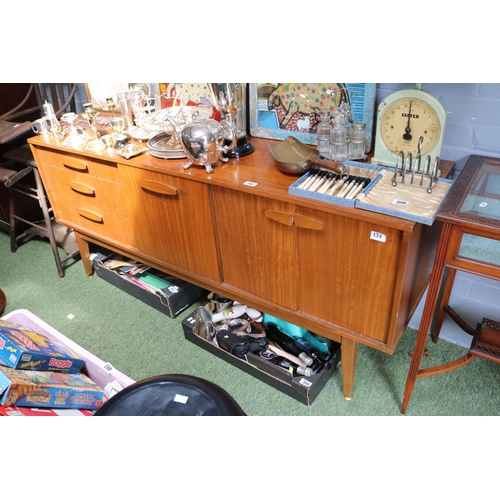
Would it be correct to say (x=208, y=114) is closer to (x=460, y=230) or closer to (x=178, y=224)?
(x=178, y=224)

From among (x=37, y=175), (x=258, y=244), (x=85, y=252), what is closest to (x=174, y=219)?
(x=258, y=244)

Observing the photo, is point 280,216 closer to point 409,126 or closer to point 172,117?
point 409,126

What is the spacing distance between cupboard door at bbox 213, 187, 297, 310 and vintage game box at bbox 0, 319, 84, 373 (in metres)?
0.75

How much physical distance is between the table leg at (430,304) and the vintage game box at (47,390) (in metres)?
1.19

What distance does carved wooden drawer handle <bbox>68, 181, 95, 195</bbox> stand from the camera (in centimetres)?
212

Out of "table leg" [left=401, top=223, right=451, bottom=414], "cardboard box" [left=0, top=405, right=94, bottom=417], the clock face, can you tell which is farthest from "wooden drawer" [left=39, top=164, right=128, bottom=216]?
"table leg" [left=401, top=223, right=451, bottom=414]

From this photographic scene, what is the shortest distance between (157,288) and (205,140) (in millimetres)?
1029

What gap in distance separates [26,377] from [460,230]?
1.49 m

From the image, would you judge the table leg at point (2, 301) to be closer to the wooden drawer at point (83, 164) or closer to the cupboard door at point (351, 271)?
the wooden drawer at point (83, 164)

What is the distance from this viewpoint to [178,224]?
182cm

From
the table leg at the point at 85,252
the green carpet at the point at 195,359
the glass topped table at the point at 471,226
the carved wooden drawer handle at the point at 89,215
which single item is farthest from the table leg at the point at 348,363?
the table leg at the point at 85,252

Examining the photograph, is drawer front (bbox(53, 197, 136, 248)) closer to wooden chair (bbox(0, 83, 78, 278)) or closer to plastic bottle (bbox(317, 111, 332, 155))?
wooden chair (bbox(0, 83, 78, 278))

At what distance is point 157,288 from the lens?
2.33 m

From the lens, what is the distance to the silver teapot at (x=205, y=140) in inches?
62.3
